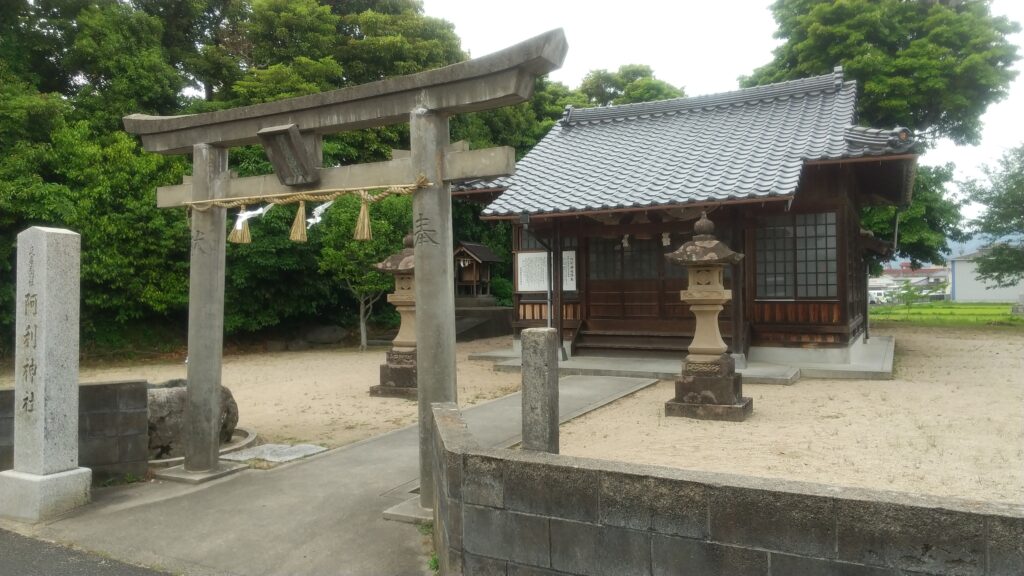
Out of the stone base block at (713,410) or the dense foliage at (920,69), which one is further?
the dense foliage at (920,69)

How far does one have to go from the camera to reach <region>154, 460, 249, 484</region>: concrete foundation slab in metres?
5.77

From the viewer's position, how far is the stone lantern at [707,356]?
27.5 ft

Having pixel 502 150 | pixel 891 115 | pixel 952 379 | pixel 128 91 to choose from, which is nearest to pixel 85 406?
pixel 502 150

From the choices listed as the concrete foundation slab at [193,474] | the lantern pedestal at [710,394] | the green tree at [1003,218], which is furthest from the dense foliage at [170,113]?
the green tree at [1003,218]

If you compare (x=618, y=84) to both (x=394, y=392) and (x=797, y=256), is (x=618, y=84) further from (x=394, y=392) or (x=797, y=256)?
(x=394, y=392)

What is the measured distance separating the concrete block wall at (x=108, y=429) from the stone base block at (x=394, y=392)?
4874mm

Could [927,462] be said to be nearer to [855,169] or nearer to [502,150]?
[502,150]

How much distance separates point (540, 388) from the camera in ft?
15.5

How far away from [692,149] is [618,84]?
16.8 meters

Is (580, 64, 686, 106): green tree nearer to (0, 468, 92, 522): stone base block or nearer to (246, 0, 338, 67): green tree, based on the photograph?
(246, 0, 338, 67): green tree

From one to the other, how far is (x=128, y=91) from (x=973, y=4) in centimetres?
Result: 2613

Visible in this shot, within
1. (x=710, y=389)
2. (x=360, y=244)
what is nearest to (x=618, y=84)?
(x=360, y=244)

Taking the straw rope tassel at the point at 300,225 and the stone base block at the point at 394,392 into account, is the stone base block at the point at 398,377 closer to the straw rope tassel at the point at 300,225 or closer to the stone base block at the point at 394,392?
the stone base block at the point at 394,392

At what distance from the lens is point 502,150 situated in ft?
15.1
